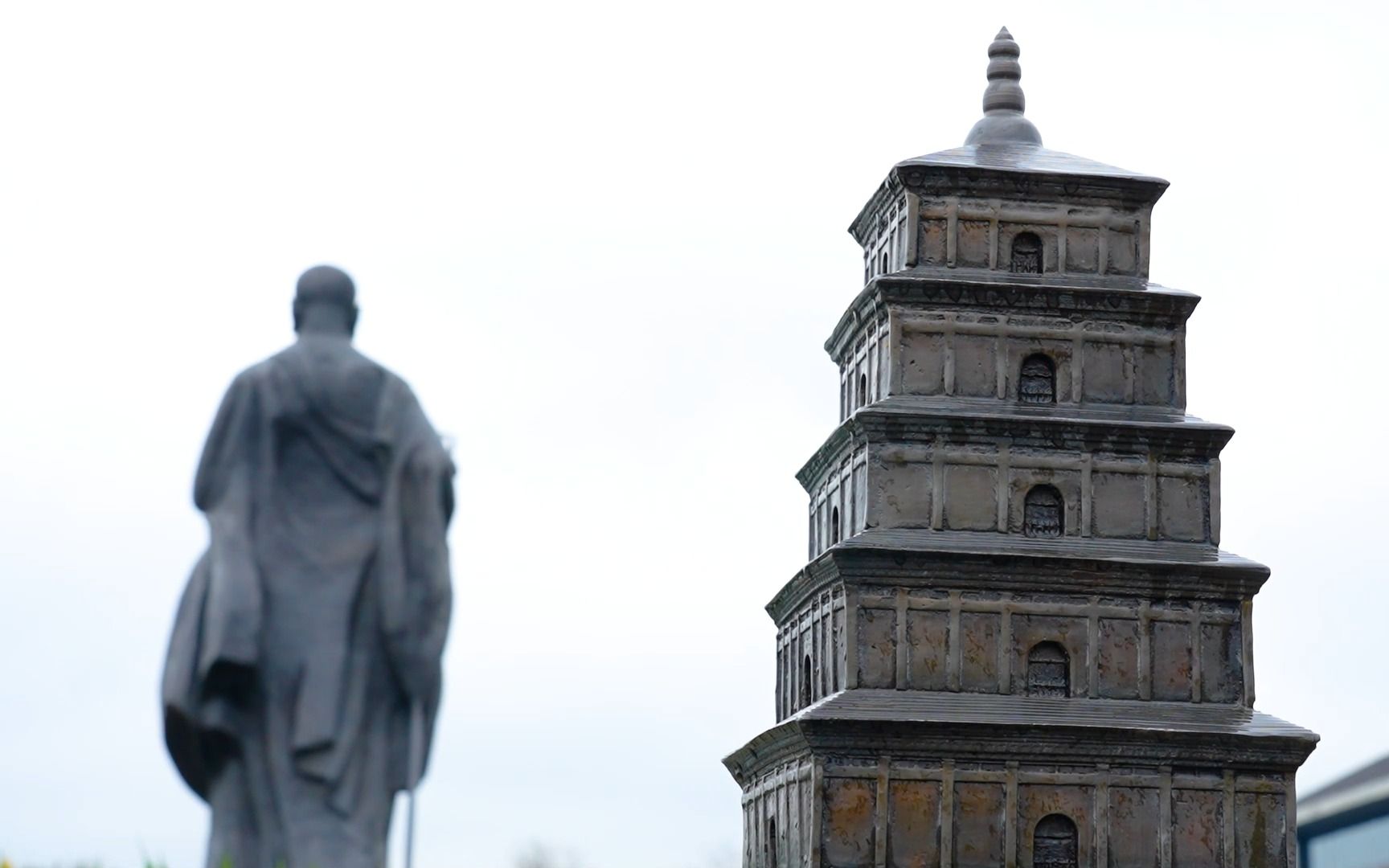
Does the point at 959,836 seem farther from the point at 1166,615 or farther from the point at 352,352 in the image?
the point at 352,352

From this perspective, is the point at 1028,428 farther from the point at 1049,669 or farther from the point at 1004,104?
the point at 1004,104

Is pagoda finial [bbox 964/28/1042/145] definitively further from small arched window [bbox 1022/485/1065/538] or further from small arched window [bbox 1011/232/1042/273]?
small arched window [bbox 1022/485/1065/538]

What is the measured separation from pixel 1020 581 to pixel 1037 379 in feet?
11.9

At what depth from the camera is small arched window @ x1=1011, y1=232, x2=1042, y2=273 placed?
140ft

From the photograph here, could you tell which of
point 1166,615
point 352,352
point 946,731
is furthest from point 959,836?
point 352,352

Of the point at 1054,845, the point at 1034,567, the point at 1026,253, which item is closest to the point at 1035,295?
the point at 1026,253

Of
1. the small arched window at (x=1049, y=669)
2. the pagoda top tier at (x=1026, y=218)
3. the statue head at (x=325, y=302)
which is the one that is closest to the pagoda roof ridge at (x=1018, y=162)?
the pagoda top tier at (x=1026, y=218)

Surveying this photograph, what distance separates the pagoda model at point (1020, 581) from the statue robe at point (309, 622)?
2801 cm

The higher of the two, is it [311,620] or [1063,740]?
[1063,740]

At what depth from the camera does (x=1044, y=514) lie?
135 ft

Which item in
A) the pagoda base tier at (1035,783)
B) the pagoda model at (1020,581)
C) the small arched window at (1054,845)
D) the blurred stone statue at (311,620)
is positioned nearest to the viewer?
the blurred stone statue at (311,620)

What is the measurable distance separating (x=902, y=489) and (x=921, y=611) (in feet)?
6.47

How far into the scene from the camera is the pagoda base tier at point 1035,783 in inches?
1538

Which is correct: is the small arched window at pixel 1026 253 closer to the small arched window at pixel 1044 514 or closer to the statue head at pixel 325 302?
the small arched window at pixel 1044 514
